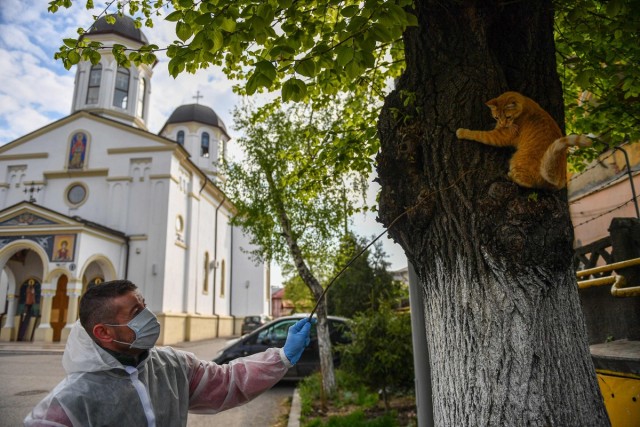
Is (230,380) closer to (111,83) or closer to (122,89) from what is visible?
(111,83)

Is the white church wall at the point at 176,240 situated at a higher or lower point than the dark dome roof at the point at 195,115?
lower

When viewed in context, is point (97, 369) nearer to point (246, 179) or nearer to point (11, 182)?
point (246, 179)

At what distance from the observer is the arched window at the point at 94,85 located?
89.4ft

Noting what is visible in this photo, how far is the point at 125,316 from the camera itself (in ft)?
7.80

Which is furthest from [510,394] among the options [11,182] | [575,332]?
[11,182]

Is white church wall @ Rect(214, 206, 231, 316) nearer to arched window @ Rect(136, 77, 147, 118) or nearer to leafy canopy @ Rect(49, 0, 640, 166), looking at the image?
arched window @ Rect(136, 77, 147, 118)

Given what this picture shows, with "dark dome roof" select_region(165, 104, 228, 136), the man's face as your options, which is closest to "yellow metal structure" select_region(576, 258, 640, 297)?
the man's face

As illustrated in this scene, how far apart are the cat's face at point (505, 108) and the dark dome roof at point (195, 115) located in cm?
3641

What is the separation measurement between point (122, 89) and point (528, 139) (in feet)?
98.1

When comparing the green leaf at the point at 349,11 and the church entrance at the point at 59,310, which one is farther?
the church entrance at the point at 59,310

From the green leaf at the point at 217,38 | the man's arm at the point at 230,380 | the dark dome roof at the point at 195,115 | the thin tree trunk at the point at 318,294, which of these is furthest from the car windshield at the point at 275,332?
the dark dome roof at the point at 195,115

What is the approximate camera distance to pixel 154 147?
2403 cm

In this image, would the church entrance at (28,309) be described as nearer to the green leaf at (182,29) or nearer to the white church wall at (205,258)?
the white church wall at (205,258)

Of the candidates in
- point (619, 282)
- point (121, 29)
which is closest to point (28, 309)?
point (121, 29)
